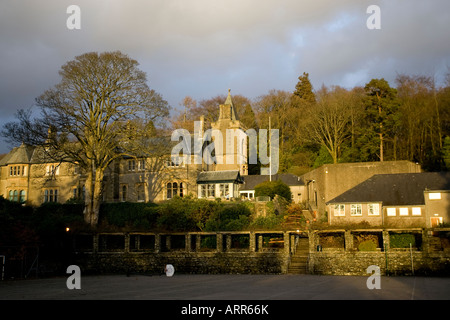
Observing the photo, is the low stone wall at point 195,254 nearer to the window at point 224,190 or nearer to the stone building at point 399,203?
the stone building at point 399,203

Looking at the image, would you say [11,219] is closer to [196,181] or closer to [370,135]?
[196,181]

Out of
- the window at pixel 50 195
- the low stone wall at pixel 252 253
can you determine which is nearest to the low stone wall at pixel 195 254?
the low stone wall at pixel 252 253

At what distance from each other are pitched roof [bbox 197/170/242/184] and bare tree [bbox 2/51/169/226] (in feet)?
34.0

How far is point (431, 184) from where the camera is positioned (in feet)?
121

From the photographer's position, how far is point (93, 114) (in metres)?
38.4

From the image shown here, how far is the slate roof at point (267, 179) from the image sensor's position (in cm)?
→ 4925

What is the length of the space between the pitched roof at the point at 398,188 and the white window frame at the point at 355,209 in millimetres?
371

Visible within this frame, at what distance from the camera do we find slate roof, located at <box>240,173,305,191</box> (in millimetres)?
49250

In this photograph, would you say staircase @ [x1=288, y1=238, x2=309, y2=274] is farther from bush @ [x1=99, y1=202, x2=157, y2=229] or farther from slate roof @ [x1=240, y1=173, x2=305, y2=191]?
bush @ [x1=99, y1=202, x2=157, y2=229]

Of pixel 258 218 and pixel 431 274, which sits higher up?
pixel 258 218

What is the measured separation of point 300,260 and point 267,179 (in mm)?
16931

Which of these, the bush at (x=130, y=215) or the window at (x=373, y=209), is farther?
the bush at (x=130, y=215)

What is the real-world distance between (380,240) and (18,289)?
1033 inches
